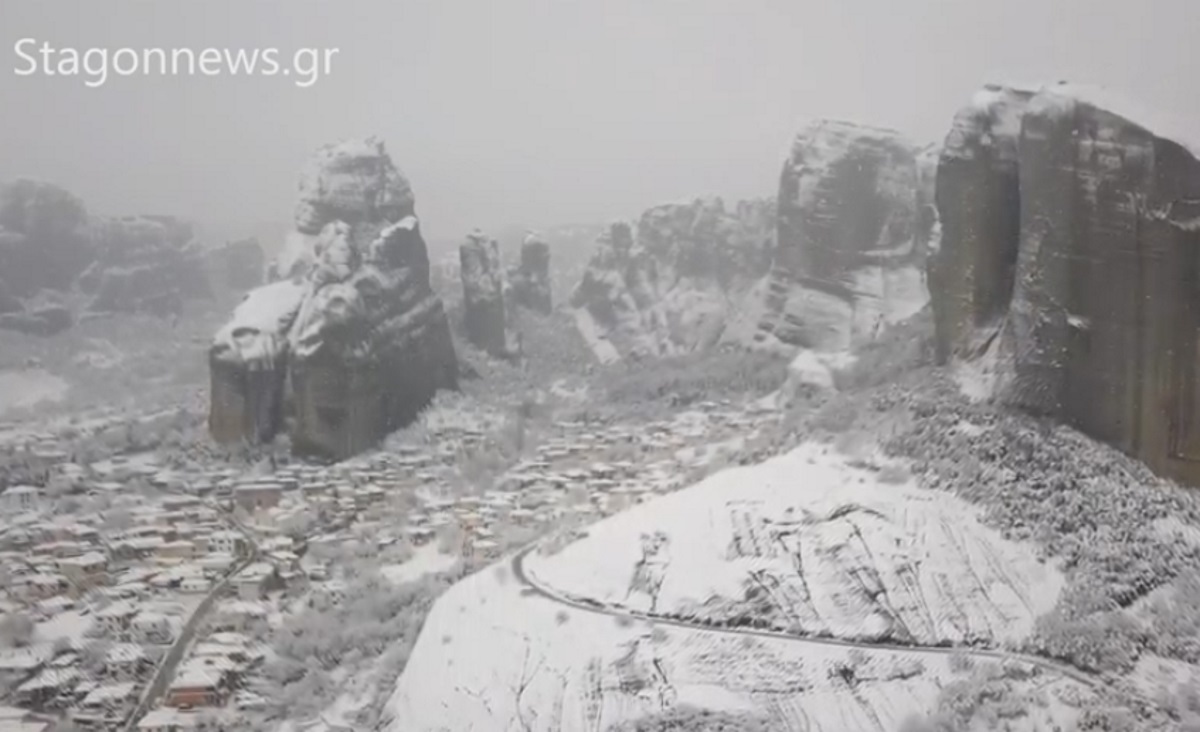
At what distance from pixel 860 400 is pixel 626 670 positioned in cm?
111

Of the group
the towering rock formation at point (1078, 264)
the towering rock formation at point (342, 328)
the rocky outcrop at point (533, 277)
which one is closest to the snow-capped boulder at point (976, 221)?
the towering rock formation at point (1078, 264)

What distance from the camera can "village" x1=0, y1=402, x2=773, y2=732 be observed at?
11.8 feet

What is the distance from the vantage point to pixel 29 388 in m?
3.77

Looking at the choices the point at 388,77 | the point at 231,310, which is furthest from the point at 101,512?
the point at 388,77

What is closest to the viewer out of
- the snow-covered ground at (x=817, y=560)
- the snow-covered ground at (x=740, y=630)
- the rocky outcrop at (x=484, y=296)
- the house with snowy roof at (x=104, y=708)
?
the house with snowy roof at (x=104, y=708)

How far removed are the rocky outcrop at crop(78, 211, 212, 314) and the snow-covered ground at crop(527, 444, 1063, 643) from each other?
4.43ft

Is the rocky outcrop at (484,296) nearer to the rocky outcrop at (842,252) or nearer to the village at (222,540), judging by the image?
the village at (222,540)

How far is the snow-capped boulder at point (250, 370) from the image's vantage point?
3.81m

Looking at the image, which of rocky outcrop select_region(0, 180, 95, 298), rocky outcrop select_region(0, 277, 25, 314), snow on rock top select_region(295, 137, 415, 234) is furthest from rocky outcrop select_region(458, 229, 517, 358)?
rocky outcrop select_region(0, 277, 25, 314)

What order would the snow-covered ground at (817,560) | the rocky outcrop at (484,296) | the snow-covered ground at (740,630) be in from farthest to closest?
1. the rocky outcrop at (484,296)
2. the snow-covered ground at (817,560)
3. the snow-covered ground at (740,630)

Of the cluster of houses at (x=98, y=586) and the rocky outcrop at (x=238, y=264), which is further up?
the rocky outcrop at (x=238, y=264)

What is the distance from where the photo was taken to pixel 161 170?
12.7 ft

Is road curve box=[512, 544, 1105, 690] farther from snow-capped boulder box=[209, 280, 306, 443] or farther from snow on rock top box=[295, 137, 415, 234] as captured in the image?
snow on rock top box=[295, 137, 415, 234]

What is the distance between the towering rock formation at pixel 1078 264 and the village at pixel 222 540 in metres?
0.88
